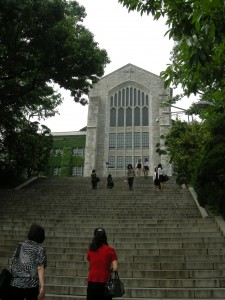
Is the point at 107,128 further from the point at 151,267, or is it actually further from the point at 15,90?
the point at 151,267

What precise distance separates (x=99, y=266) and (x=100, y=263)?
0.12 ft

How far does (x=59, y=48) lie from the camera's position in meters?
14.8

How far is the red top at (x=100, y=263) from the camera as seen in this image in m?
4.15

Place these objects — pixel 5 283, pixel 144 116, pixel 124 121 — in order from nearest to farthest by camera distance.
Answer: pixel 5 283
pixel 144 116
pixel 124 121

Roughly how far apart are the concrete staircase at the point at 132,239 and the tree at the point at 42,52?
5.18 meters

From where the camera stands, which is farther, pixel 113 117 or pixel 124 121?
pixel 113 117

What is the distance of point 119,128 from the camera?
39312mm

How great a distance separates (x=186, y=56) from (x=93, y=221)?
23.4ft

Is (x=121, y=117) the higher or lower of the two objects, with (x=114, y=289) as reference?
higher

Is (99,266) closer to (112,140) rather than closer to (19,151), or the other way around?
(19,151)

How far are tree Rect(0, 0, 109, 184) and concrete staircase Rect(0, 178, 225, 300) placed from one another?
518cm

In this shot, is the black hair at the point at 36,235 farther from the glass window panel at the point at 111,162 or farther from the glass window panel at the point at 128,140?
the glass window panel at the point at 128,140

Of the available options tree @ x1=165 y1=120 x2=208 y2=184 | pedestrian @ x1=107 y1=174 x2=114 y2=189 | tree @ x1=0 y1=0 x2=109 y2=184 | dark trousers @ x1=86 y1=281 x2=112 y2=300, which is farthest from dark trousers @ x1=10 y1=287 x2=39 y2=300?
pedestrian @ x1=107 y1=174 x2=114 y2=189

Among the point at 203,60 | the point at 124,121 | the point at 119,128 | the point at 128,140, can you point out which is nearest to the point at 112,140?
the point at 119,128
